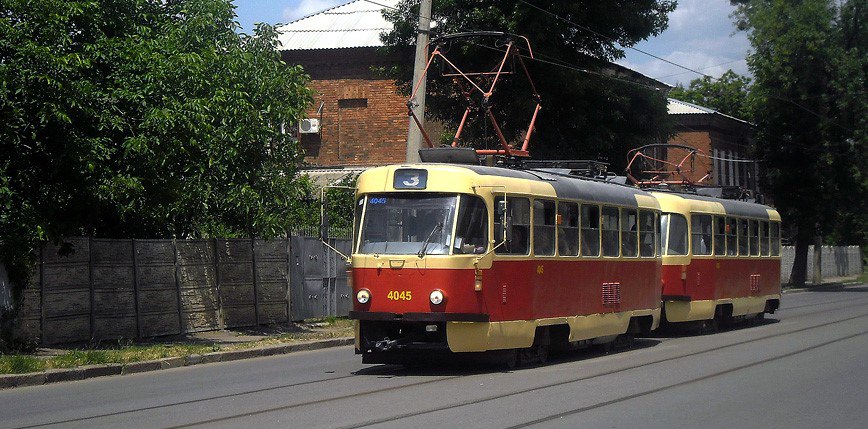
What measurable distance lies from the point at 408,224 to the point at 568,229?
3190mm

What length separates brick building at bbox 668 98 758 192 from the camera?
188 feet

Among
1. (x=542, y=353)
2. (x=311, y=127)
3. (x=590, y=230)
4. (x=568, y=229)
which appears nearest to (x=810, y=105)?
(x=311, y=127)

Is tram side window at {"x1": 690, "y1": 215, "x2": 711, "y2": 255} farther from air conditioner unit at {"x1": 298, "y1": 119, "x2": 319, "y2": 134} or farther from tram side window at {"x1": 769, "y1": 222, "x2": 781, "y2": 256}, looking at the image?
air conditioner unit at {"x1": 298, "y1": 119, "x2": 319, "y2": 134}

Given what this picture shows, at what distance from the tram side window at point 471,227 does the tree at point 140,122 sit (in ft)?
19.3

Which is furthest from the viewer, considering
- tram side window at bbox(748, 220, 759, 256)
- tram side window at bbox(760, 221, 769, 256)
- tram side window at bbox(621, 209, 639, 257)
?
tram side window at bbox(760, 221, 769, 256)

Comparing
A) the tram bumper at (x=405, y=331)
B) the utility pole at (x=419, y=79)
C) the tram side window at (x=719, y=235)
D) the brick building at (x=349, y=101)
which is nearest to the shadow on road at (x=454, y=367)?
the tram bumper at (x=405, y=331)

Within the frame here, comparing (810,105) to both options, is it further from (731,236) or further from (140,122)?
(140,122)

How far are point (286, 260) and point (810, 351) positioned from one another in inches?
426

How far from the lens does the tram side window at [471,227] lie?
13883 mm

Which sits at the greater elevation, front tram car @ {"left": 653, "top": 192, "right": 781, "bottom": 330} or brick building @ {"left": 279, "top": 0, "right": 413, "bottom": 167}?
brick building @ {"left": 279, "top": 0, "right": 413, "bottom": 167}

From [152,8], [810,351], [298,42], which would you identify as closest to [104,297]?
[152,8]

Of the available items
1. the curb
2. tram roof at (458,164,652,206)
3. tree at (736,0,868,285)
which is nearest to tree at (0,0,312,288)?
the curb

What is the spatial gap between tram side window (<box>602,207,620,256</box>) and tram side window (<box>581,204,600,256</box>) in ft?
1.01

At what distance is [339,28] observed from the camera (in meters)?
41.7
